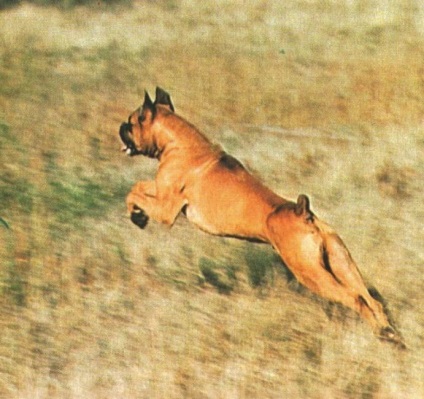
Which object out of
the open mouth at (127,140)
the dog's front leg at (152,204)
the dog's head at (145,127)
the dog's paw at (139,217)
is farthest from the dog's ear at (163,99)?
the dog's paw at (139,217)

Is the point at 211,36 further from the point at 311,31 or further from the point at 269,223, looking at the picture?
the point at 269,223

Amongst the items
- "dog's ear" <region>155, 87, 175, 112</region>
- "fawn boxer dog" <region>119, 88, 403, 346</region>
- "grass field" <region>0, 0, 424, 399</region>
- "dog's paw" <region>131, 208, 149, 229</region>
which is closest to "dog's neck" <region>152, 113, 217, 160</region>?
"fawn boxer dog" <region>119, 88, 403, 346</region>

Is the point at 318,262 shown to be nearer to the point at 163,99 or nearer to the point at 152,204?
→ the point at 152,204

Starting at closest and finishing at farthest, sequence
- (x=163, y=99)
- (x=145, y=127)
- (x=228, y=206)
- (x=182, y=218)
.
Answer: (x=228, y=206)
(x=182, y=218)
(x=145, y=127)
(x=163, y=99)

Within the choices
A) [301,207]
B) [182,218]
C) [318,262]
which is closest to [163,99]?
[182,218]

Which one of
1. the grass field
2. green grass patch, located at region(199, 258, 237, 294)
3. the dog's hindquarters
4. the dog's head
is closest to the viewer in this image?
the grass field

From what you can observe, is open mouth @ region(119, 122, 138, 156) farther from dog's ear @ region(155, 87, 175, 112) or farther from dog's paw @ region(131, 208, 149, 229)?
dog's paw @ region(131, 208, 149, 229)

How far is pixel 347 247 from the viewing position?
26.0 ft

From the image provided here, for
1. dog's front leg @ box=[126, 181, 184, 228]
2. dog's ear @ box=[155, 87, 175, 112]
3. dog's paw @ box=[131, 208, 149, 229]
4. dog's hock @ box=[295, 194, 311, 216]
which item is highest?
dog's ear @ box=[155, 87, 175, 112]

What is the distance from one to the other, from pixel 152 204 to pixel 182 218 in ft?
0.79

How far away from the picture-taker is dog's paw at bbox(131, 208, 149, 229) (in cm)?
806

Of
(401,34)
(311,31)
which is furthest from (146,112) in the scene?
(401,34)

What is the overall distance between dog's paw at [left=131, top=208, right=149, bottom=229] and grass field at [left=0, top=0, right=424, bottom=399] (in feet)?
0.21

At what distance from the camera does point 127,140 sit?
8.28 m
